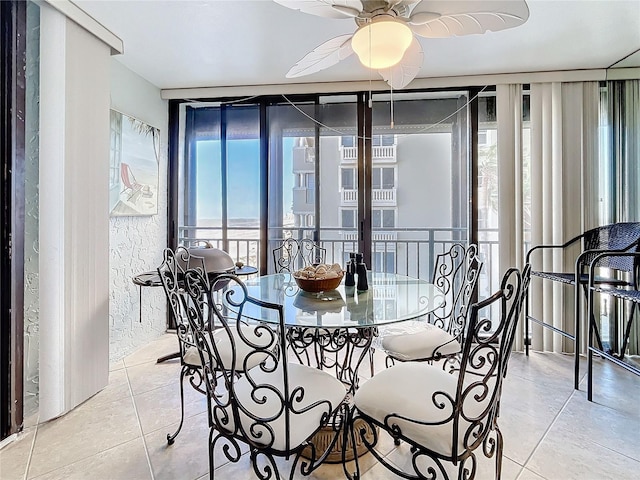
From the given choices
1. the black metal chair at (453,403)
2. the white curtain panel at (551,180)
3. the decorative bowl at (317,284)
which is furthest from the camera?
the white curtain panel at (551,180)

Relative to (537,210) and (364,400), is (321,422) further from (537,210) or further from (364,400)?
(537,210)

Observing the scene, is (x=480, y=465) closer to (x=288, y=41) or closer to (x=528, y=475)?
(x=528, y=475)

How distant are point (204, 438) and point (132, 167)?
86.2 inches

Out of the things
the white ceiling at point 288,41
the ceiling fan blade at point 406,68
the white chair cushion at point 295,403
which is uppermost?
the white ceiling at point 288,41

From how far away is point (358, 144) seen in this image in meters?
3.23

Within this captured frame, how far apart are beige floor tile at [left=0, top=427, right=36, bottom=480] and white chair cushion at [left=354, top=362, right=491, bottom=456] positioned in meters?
1.63

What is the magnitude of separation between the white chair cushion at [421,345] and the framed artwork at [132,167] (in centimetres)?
232

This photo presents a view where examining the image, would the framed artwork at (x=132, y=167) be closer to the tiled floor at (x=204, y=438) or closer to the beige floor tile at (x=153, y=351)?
the beige floor tile at (x=153, y=351)

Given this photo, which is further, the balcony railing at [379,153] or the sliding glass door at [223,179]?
the sliding glass door at [223,179]

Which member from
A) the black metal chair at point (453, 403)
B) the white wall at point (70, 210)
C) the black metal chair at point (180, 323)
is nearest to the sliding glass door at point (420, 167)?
the black metal chair at point (180, 323)

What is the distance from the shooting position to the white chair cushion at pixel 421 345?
182 cm

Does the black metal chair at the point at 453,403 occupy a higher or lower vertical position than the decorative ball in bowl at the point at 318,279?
lower

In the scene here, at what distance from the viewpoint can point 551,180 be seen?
2904mm

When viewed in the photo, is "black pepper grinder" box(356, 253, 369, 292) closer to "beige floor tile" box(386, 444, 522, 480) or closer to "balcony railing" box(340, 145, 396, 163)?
"beige floor tile" box(386, 444, 522, 480)
